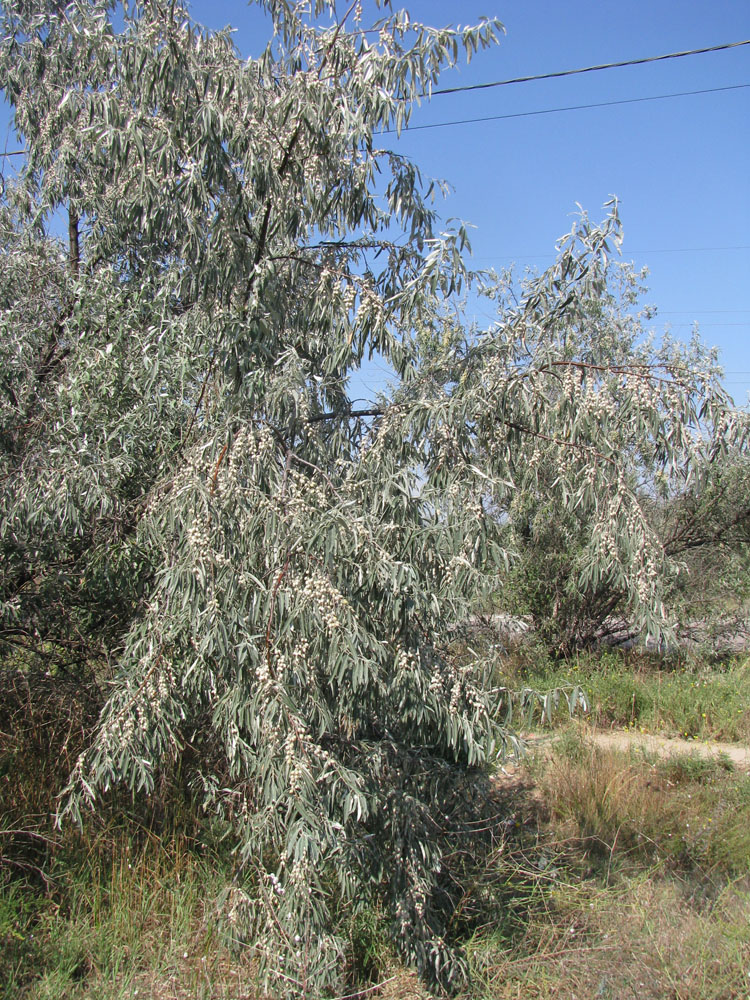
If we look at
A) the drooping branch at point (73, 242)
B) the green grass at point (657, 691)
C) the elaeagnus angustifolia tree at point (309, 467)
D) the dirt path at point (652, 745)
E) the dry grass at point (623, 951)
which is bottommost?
the dry grass at point (623, 951)

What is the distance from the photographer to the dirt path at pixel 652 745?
22.7ft

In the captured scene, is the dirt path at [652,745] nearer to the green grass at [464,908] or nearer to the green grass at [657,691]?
the green grass at [657,691]

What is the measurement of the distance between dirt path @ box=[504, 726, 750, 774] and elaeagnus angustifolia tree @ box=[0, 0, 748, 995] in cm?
375

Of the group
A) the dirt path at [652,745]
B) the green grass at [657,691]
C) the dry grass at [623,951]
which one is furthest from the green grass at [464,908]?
the green grass at [657,691]

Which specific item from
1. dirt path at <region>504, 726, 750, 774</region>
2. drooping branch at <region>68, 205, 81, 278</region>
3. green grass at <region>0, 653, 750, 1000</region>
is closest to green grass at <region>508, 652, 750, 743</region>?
dirt path at <region>504, 726, 750, 774</region>

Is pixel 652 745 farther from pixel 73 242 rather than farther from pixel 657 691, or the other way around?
pixel 73 242

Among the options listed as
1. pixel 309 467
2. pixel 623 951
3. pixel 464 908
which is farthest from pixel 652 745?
pixel 309 467

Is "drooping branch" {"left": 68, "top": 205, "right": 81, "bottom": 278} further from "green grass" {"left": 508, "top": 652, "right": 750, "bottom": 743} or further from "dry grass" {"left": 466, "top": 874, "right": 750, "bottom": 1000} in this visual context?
"green grass" {"left": 508, "top": 652, "right": 750, "bottom": 743}

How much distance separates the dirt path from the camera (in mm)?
6922

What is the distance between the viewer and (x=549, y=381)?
3309 millimetres

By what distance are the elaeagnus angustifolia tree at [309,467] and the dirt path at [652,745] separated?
148 inches

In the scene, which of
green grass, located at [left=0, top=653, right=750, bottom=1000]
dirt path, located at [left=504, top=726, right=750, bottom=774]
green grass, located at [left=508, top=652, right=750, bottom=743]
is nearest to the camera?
green grass, located at [left=0, top=653, right=750, bottom=1000]

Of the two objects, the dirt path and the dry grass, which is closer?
the dry grass

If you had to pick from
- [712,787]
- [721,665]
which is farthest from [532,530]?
[712,787]
